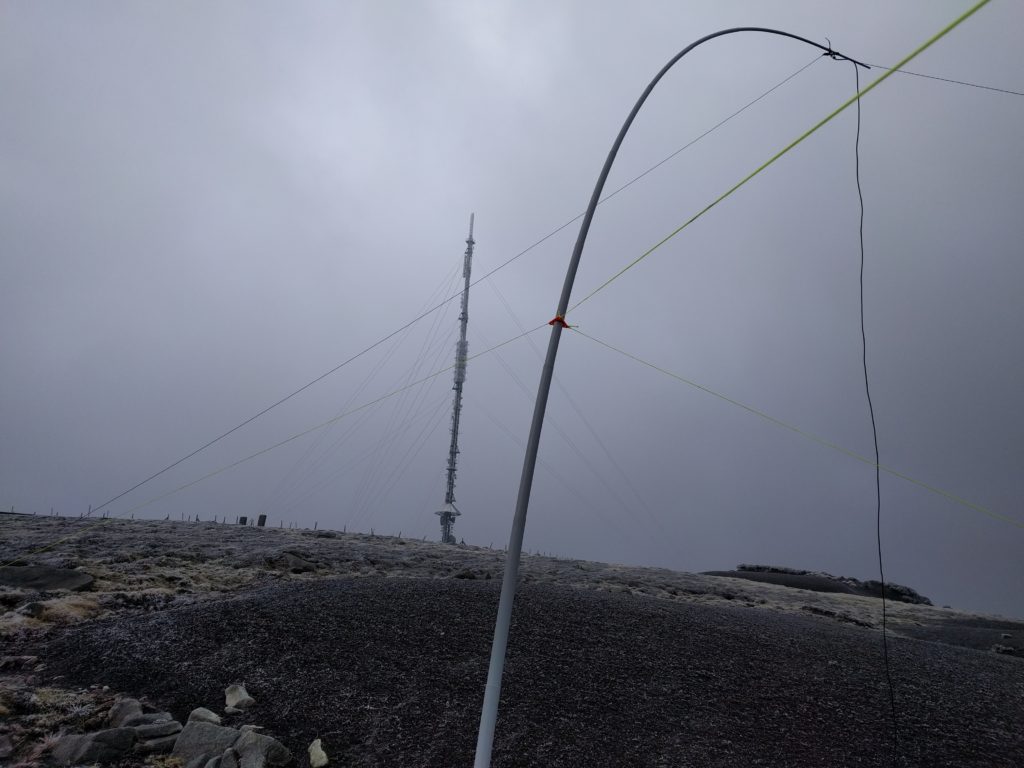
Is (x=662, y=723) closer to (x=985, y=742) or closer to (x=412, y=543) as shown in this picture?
(x=985, y=742)

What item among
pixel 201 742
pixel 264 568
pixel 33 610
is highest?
pixel 264 568

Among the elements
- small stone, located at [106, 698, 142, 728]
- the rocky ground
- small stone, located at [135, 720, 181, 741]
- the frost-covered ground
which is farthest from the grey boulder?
the frost-covered ground

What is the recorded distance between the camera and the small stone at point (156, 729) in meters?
8.50

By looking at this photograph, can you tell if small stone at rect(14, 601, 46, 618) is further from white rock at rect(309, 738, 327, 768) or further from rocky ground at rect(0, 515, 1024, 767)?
white rock at rect(309, 738, 327, 768)

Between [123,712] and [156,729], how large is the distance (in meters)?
0.91

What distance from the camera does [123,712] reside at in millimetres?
9078

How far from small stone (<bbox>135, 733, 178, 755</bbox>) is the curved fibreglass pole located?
4248 millimetres

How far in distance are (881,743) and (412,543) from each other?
19.6 metres

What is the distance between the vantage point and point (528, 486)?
7676 millimetres

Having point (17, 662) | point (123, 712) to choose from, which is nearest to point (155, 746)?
point (123, 712)

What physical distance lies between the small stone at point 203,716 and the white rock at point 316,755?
62.1 inches

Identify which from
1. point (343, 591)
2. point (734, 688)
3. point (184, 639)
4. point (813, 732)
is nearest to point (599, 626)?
point (734, 688)

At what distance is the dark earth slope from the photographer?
853 cm

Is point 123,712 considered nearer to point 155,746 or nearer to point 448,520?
point 155,746
